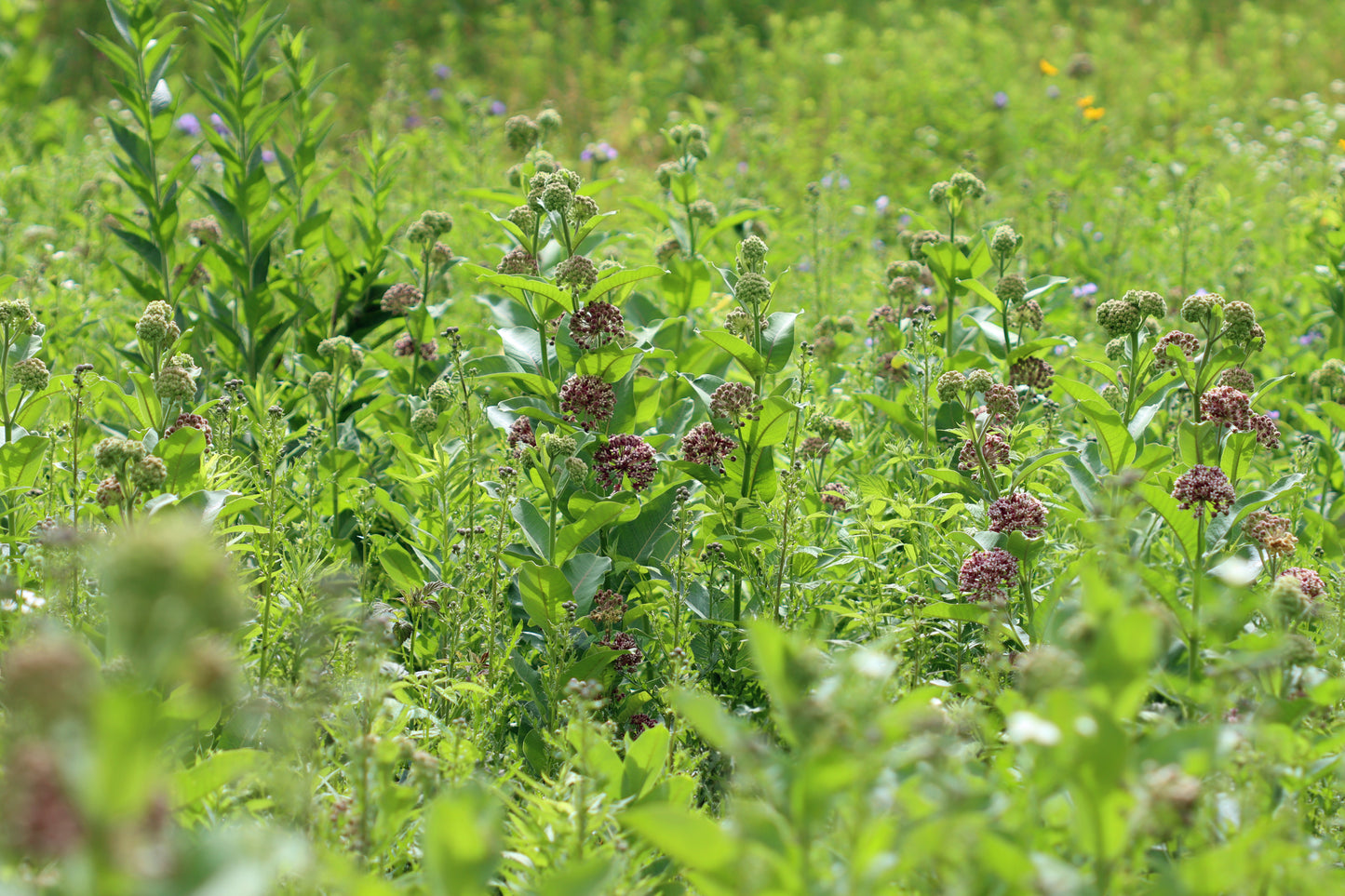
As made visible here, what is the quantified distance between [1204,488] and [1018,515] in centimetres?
35

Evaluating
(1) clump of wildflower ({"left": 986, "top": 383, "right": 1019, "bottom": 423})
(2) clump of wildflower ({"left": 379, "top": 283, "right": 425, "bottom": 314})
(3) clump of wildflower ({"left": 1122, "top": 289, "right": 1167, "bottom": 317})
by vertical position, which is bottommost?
(1) clump of wildflower ({"left": 986, "top": 383, "right": 1019, "bottom": 423})

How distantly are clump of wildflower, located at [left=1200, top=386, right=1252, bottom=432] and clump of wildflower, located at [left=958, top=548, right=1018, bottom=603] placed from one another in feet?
1.65

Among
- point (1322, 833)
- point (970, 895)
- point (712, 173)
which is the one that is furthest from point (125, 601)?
point (712, 173)

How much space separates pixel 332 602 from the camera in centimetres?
211

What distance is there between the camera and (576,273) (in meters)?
2.45

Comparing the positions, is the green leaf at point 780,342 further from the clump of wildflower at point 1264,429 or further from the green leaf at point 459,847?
the green leaf at point 459,847

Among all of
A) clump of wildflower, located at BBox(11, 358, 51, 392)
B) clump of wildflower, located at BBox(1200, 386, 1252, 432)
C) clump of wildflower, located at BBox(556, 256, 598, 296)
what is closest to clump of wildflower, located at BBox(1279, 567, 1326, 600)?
clump of wildflower, located at BBox(1200, 386, 1252, 432)

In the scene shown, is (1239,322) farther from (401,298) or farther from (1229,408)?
(401,298)

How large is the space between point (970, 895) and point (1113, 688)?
0.83 feet

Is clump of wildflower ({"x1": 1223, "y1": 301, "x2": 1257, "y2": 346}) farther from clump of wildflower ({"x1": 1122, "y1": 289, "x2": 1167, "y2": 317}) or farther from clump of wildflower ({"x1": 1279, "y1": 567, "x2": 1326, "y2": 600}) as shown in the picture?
clump of wildflower ({"x1": 1279, "y1": 567, "x2": 1326, "y2": 600})

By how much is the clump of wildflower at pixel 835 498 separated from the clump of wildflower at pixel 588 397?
708mm

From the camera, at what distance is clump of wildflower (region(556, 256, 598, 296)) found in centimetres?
245

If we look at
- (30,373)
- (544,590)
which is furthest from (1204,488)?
(30,373)

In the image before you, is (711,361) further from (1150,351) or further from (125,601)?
(125,601)
